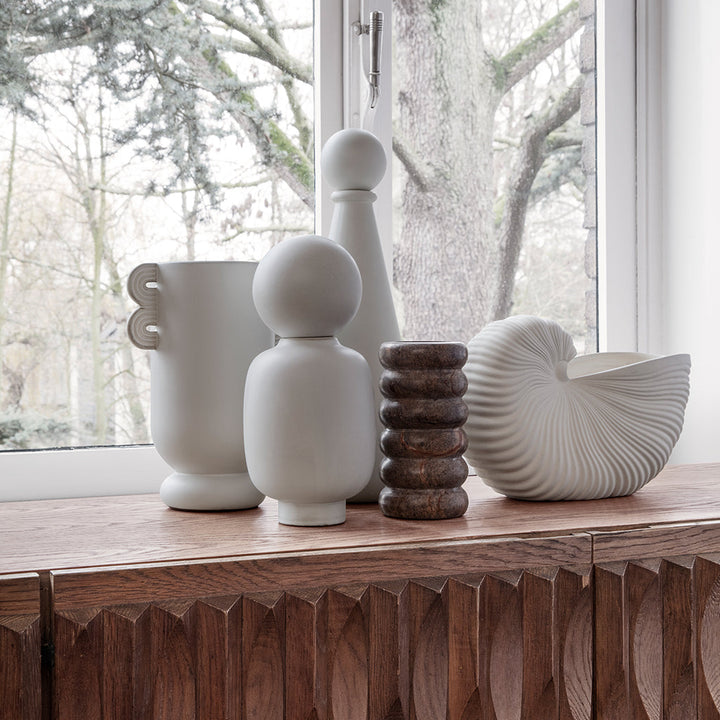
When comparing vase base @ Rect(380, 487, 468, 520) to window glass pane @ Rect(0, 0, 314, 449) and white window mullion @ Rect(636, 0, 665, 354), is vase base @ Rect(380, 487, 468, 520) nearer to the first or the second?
window glass pane @ Rect(0, 0, 314, 449)

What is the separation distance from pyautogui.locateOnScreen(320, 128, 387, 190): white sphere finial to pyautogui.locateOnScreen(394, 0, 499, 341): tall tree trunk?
15.4 inches

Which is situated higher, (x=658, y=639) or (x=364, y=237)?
(x=364, y=237)

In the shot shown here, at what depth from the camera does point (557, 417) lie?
1034mm

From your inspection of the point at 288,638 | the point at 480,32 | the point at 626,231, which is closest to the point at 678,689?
the point at 288,638

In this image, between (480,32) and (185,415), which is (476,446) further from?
(480,32)

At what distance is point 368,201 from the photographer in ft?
3.51

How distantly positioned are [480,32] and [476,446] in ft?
2.66

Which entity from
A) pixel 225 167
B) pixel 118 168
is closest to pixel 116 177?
pixel 118 168

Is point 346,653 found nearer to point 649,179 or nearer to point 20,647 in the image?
point 20,647

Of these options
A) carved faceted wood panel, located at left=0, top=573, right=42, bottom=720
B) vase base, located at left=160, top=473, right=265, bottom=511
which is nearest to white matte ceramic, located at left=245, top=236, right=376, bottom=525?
vase base, located at left=160, top=473, right=265, bottom=511

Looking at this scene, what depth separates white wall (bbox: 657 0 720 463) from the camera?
4.83ft

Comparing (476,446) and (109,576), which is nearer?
(109,576)

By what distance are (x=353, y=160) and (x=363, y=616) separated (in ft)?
1.76

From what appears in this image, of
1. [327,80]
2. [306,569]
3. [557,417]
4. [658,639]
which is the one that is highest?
[327,80]
